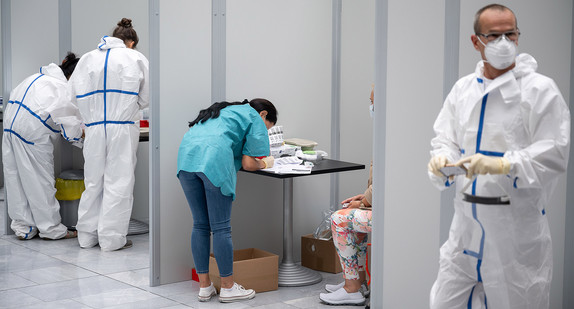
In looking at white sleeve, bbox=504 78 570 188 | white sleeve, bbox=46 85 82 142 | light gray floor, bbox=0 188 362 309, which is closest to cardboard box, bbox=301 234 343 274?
light gray floor, bbox=0 188 362 309

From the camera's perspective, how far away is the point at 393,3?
3004mm

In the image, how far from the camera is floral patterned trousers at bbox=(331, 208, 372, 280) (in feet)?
12.0

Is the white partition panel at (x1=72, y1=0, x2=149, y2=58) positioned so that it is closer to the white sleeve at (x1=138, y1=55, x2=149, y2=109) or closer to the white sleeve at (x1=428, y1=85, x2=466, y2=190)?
the white sleeve at (x1=138, y1=55, x2=149, y2=109)

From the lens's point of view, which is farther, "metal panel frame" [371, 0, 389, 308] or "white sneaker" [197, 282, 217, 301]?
"white sneaker" [197, 282, 217, 301]

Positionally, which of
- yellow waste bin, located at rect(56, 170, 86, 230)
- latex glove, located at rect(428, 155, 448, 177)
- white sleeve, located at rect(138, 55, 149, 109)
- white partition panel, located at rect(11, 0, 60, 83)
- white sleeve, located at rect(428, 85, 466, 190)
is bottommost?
yellow waste bin, located at rect(56, 170, 86, 230)

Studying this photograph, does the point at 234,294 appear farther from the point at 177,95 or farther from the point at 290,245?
the point at 177,95

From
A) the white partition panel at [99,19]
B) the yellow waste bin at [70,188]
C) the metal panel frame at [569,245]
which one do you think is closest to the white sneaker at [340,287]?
the metal panel frame at [569,245]

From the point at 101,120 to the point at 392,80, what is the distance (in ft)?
8.77

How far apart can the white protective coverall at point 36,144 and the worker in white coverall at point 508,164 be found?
387 centimetres

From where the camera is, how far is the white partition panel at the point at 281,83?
4.36 m

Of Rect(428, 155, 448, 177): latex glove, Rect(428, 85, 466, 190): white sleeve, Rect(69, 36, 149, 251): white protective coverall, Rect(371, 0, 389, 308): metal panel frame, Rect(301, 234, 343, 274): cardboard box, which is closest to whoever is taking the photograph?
Rect(428, 155, 448, 177): latex glove

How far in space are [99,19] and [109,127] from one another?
4.92 feet

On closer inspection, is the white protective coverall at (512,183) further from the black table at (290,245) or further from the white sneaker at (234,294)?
the black table at (290,245)

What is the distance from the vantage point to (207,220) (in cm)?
383
